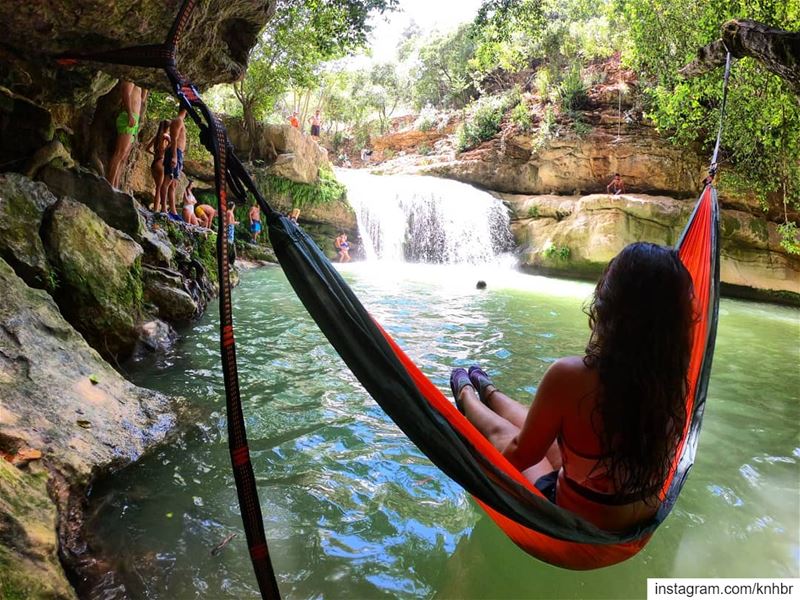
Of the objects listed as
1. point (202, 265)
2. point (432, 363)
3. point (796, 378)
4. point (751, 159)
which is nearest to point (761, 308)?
point (751, 159)

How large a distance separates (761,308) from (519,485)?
31.0ft

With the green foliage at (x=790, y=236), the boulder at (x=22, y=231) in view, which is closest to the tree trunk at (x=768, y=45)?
the boulder at (x=22, y=231)

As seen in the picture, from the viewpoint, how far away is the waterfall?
11.9 m

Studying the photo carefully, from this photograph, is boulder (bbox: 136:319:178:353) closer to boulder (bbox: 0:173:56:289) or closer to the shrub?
boulder (bbox: 0:173:56:289)

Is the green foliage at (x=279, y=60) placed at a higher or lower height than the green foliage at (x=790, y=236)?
higher

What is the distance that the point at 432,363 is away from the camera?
3658mm

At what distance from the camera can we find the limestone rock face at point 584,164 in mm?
11070

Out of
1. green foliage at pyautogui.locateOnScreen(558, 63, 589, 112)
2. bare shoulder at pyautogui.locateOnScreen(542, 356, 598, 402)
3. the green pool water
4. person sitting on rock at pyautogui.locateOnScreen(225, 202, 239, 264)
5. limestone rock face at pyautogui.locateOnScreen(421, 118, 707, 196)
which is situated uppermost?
green foliage at pyautogui.locateOnScreen(558, 63, 589, 112)

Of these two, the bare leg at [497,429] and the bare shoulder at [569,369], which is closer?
the bare shoulder at [569,369]

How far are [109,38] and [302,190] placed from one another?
9.37 meters

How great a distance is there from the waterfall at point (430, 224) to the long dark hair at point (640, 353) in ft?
35.5

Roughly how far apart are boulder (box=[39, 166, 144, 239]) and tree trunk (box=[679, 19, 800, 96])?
4.87 meters

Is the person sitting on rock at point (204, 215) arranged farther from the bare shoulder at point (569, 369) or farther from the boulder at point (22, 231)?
the bare shoulder at point (569, 369)

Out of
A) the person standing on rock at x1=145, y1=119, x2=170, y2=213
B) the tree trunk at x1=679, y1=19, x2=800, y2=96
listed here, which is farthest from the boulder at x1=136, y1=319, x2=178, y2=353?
the tree trunk at x1=679, y1=19, x2=800, y2=96
